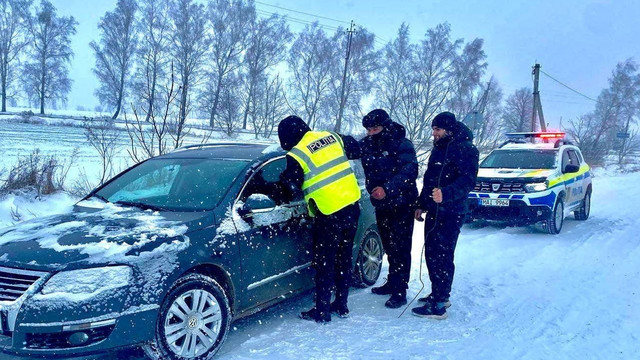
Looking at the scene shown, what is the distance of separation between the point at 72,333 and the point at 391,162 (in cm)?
296

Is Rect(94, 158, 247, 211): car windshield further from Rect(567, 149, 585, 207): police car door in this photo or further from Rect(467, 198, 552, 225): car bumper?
Rect(567, 149, 585, 207): police car door

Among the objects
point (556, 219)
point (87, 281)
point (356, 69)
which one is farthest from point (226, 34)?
point (87, 281)

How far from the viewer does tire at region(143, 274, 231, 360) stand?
10.3ft

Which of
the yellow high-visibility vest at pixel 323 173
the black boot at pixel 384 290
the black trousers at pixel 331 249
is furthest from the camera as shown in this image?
the black boot at pixel 384 290

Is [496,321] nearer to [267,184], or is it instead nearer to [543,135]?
[267,184]

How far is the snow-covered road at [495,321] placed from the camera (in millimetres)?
3660

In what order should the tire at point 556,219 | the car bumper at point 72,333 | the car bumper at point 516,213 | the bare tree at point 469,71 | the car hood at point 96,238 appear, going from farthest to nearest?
the bare tree at point 469,71
the tire at point 556,219
the car bumper at point 516,213
the car hood at point 96,238
the car bumper at point 72,333

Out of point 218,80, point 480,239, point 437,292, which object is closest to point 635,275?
point 480,239

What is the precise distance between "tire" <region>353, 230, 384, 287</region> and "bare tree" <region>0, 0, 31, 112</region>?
150 feet

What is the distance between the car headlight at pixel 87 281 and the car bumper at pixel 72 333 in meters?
0.18

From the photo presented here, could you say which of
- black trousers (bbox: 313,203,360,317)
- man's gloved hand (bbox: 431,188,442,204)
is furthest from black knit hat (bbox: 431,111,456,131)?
black trousers (bbox: 313,203,360,317)

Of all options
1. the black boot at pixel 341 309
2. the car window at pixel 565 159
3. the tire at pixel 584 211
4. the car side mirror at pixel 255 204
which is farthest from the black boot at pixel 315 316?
the tire at pixel 584 211

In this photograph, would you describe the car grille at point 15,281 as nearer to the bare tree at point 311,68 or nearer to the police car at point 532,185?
the police car at point 532,185

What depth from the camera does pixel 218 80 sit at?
120ft
